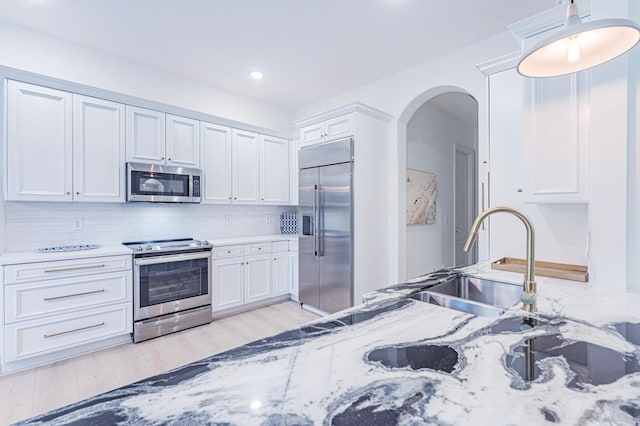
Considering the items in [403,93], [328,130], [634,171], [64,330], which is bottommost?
[64,330]

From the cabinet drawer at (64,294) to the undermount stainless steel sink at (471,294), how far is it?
2.69 metres

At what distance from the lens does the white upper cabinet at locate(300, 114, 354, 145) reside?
3.35 meters

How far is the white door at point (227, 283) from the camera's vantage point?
342 centimetres

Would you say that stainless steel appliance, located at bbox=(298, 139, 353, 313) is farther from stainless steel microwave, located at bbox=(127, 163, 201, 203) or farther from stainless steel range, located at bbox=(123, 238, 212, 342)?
stainless steel microwave, located at bbox=(127, 163, 201, 203)

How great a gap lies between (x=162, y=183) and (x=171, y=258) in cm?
83

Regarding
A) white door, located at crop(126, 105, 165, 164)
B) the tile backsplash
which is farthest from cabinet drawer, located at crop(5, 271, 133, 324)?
white door, located at crop(126, 105, 165, 164)

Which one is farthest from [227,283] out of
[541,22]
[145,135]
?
[541,22]

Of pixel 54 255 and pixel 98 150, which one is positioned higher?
pixel 98 150

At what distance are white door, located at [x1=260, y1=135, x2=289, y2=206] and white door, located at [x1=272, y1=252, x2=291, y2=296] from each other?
78 centimetres

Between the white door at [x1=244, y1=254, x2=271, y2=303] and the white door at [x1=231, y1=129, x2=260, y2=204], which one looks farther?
the white door at [x1=231, y1=129, x2=260, y2=204]

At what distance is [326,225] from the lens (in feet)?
11.7

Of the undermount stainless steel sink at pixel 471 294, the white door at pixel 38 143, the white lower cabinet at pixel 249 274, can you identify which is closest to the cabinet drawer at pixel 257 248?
the white lower cabinet at pixel 249 274

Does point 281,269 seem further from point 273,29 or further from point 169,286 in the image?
point 273,29

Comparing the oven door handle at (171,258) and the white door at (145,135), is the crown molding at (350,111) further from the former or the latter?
the oven door handle at (171,258)
